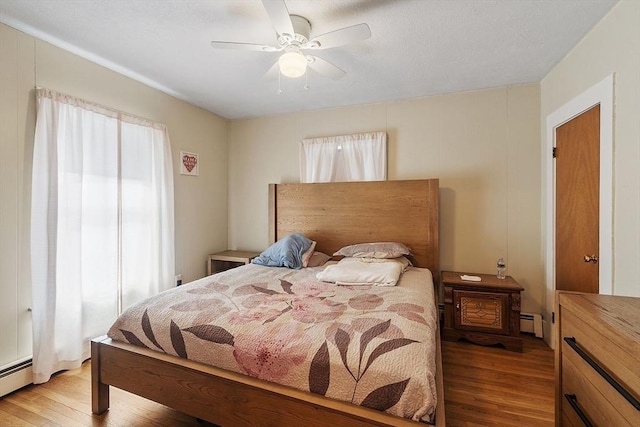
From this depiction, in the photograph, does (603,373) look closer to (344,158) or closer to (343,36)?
(343,36)

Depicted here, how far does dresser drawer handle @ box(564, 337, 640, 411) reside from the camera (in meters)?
0.74

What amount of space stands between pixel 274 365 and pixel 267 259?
5.59ft

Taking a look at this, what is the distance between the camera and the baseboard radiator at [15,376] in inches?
73.8

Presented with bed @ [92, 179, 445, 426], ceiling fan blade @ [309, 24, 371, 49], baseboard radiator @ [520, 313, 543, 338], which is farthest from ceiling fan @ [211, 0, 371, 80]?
baseboard radiator @ [520, 313, 543, 338]

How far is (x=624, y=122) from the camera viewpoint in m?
1.68

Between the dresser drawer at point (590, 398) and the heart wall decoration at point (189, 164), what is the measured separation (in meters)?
3.63

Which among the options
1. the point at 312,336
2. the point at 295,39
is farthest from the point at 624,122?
the point at 312,336

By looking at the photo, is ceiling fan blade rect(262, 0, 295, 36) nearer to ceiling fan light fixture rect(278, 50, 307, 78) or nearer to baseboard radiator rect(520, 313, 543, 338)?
ceiling fan light fixture rect(278, 50, 307, 78)

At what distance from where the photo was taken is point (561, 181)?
2.44m

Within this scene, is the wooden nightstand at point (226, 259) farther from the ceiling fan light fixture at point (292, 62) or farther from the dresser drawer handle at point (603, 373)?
the dresser drawer handle at point (603, 373)

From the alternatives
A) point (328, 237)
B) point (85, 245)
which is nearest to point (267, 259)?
point (328, 237)

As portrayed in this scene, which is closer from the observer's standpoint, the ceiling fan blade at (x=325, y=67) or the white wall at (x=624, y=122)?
the white wall at (x=624, y=122)

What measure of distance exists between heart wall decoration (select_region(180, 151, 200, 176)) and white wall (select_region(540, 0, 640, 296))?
3.86 m

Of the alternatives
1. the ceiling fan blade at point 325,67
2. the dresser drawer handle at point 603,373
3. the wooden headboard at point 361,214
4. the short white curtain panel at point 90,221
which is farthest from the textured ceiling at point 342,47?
the dresser drawer handle at point 603,373
